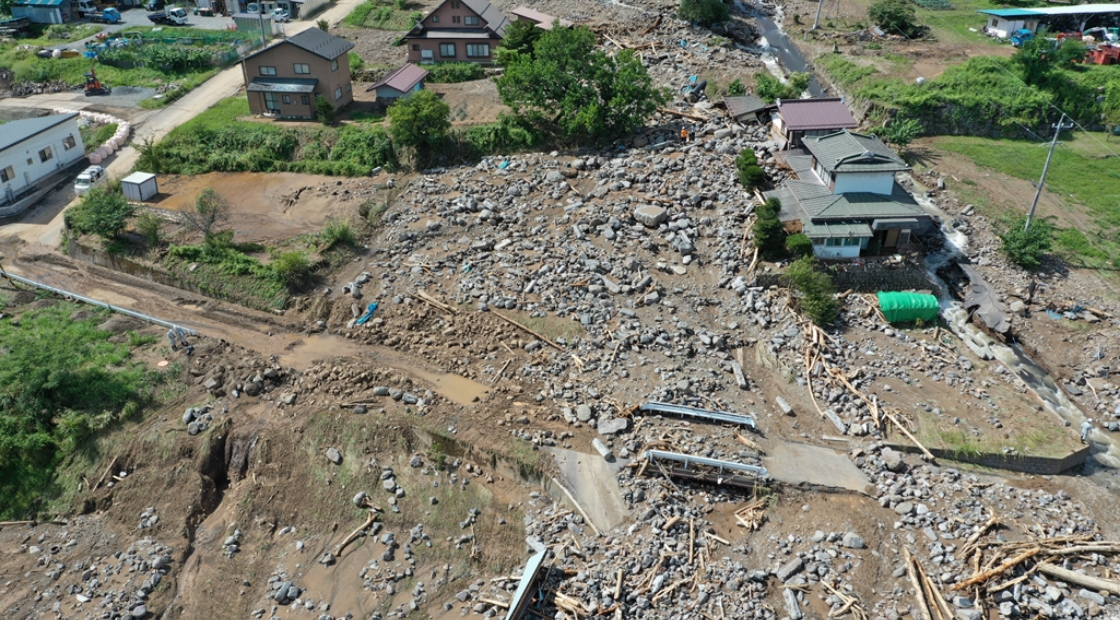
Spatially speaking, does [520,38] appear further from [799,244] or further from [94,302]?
[94,302]

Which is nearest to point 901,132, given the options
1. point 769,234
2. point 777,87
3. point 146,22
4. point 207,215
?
point 777,87

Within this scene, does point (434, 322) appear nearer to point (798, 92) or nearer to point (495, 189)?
point (495, 189)

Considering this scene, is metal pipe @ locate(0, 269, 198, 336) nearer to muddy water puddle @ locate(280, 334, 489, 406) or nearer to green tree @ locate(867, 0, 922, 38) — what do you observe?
muddy water puddle @ locate(280, 334, 489, 406)

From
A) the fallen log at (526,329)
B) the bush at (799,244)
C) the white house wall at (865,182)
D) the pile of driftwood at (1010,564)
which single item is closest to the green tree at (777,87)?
the white house wall at (865,182)

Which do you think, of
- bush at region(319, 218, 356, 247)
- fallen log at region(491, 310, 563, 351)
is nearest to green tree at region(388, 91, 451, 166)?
bush at region(319, 218, 356, 247)

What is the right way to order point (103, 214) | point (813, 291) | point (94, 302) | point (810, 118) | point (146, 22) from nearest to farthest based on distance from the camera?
point (813, 291), point (94, 302), point (103, 214), point (810, 118), point (146, 22)

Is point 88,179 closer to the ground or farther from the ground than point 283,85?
closer to the ground
